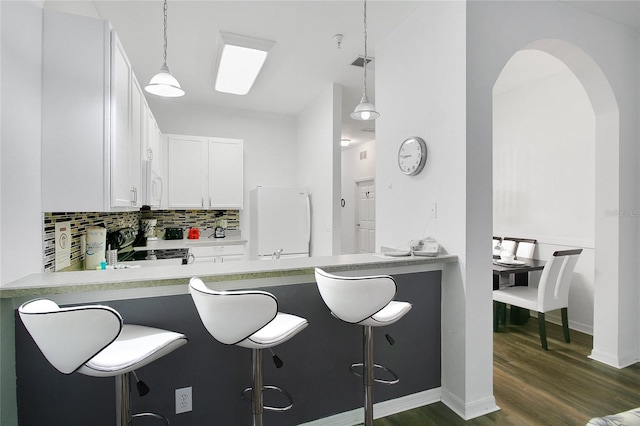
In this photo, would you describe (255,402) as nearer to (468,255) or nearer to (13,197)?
(13,197)

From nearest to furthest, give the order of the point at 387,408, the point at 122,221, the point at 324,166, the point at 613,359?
the point at 387,408 → the point at 613,359 → the point at 122,221 → the point at 324,166

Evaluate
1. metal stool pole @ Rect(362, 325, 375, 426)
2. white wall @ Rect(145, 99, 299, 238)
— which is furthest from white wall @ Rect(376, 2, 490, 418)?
Result: white wall @ Rect(145, 99, 299, 238)

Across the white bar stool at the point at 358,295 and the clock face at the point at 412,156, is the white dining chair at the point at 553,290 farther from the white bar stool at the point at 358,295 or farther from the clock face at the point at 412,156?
the white bar stool at the point at 358,295

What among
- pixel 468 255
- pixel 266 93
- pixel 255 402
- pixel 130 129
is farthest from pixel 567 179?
pixel 130 129

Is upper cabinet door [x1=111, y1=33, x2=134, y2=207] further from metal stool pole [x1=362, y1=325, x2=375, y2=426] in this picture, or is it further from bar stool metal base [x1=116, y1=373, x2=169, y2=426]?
metal stool pole [x1=362, y1=325, x2=375, y2=426]

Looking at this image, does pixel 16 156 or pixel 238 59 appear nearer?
pixel 16 156

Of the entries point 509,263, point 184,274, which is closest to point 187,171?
point 184,274

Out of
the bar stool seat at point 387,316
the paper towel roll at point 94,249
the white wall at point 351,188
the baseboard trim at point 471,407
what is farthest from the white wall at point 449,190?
the white wall at point 351,188

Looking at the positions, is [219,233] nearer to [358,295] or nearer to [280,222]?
[280,222]

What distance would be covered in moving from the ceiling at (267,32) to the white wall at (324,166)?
316 millimetres

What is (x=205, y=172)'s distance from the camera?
16.0ft

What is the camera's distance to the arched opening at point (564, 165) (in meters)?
2.90

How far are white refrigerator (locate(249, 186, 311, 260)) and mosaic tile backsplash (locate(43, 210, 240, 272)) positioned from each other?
0.71m

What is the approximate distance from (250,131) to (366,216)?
384 cm
